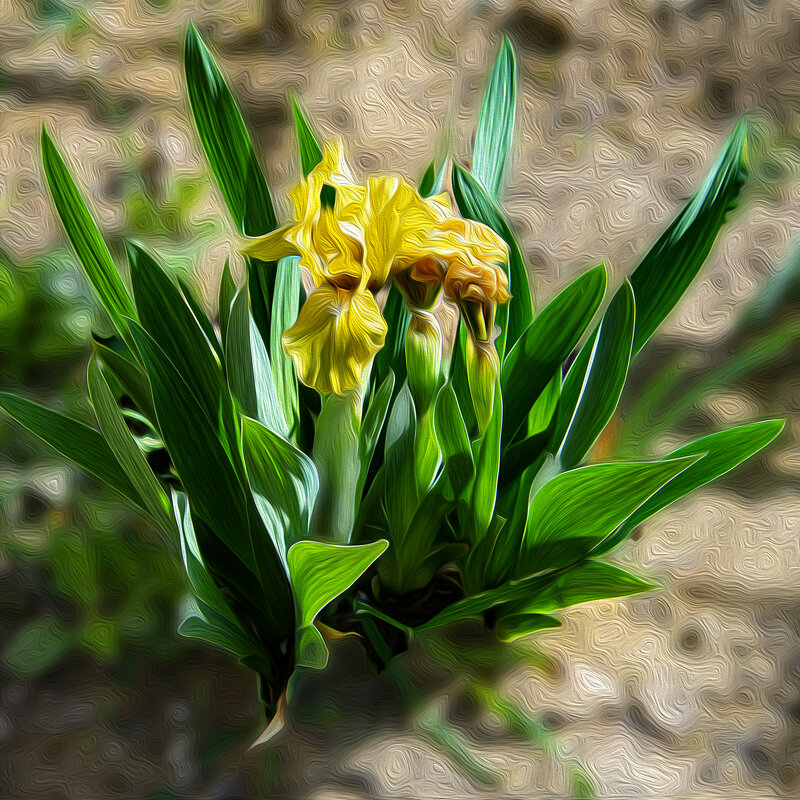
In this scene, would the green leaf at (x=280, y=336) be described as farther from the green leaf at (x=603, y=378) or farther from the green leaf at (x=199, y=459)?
the green leaf at (x=603, y=378)

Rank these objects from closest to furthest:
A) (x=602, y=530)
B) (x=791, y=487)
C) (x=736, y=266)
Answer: (x=602, y=530), (x=791, y=487), (x=736, y=266)

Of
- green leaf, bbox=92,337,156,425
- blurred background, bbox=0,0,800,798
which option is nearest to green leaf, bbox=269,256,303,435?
green leaf, bbox=92,337,156,425

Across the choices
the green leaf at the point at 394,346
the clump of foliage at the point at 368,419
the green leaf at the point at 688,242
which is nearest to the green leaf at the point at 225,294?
the clump of foliage at the point at 368,419

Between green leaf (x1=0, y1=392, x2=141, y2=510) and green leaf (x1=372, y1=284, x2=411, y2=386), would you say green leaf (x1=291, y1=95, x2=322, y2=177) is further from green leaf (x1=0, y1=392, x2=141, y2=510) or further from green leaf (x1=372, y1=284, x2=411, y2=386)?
green leaf (x1=0, y1=392, x2=141, y2=510)

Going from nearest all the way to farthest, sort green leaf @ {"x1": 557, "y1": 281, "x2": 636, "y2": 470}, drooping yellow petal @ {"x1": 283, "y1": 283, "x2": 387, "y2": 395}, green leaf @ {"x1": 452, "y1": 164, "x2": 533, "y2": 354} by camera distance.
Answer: drooping yellow petal @ {"x1": 283, "y1": 283, "x2": 387, "y2": 395} → green leaf @ {"x1": 557, "y1": 281, "x2": 636, "y2": 470} → green leaf @ {"x1": 452, "y1": 164, "x2": 533, "y2": 354}

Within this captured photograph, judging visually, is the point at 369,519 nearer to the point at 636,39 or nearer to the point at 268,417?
the point at 268,417

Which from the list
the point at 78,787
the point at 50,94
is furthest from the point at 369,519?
the point at 50,94
